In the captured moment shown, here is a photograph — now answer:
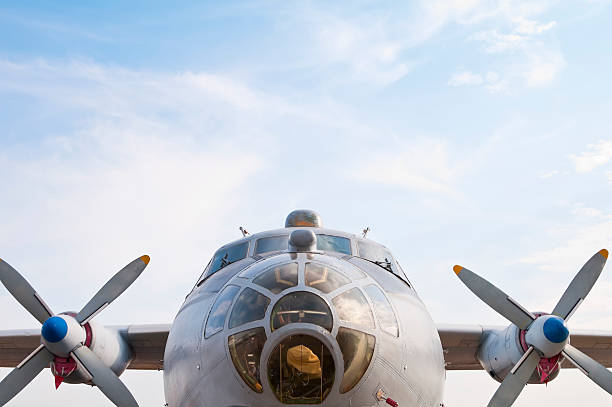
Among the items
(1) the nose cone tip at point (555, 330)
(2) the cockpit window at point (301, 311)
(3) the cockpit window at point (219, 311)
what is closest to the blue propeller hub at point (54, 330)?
(3) the cockpit window at point (219, 311)

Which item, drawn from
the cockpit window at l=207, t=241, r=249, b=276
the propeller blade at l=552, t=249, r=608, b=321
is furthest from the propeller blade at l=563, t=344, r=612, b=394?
the cockpit window at l=207, t=241, r=249, b=276

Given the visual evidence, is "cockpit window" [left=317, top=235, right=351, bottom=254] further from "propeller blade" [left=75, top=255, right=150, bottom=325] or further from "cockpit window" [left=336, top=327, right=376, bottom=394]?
"propeller blade" [left=75, top=255, right=150, bottom=325]

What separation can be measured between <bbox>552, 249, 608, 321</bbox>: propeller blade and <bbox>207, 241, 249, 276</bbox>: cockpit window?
5.60m

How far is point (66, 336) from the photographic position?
32.5ft

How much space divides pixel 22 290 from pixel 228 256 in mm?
4237

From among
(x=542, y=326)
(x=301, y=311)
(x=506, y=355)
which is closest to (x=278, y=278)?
(x=301, y=311)

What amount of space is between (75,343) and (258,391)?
553 centimetres

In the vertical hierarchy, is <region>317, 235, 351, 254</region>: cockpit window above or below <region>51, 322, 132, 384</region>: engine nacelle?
above

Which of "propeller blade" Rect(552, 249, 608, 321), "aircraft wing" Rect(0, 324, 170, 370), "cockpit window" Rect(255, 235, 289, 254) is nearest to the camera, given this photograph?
"cockpit window" Rect(255, 235, 289, 254)

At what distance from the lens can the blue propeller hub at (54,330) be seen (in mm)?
9688

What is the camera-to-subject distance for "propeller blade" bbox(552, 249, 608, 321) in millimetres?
10695

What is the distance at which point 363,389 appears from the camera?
5.99 metres

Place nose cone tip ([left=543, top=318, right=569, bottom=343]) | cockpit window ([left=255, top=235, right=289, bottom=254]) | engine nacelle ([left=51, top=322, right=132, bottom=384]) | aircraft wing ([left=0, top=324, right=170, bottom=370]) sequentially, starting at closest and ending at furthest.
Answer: cockpit window ([left=255, top=235, right=289, bottom=254]) < nose cone tip ([left=543, top=318, right=569, bottom=343]) < engine nacelle ([left=51, top=322, right=132, bottom=384]) < aircraft wing ([left=0, top=324, right=170, bottom=370])

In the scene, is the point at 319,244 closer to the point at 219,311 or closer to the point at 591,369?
the point at 219,311
